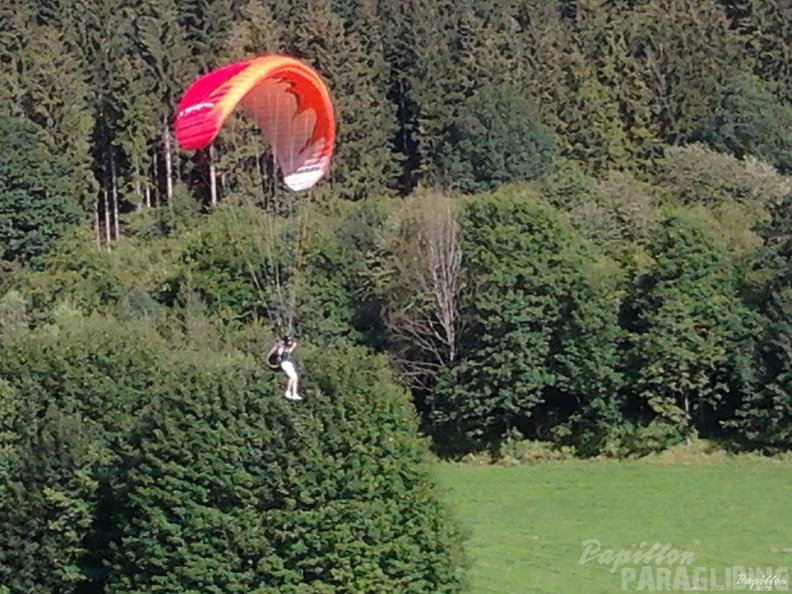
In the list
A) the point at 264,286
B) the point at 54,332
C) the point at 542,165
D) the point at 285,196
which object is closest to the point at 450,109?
the point at 542,165

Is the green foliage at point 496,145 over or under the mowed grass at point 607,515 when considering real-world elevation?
over

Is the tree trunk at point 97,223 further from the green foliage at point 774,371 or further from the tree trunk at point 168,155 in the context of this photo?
the green foliage at point 774,371

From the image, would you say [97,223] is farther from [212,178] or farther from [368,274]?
[368,274]

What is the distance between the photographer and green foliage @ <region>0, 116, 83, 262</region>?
2554 inches

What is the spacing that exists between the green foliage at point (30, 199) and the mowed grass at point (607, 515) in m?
25.5

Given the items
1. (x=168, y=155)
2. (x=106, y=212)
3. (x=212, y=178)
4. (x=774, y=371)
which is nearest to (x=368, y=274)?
(x=774, y=371)

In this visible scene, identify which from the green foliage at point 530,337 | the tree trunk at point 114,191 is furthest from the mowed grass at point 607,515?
the tree trunk at point 114,191

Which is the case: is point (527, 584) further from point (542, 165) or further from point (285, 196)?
point (542, 165)

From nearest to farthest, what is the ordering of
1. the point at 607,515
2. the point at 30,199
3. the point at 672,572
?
the point at 672,572 → the point at 607,515 → the point at 30,199

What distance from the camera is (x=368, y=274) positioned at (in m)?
53.6

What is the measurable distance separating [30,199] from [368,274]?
1914 centimetres

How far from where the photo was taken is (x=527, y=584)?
30828 millimetres

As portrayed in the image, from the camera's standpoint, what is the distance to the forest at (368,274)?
29375 millimetres

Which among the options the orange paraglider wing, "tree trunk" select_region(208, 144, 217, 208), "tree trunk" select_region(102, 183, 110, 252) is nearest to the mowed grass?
the orange paraglider wing
